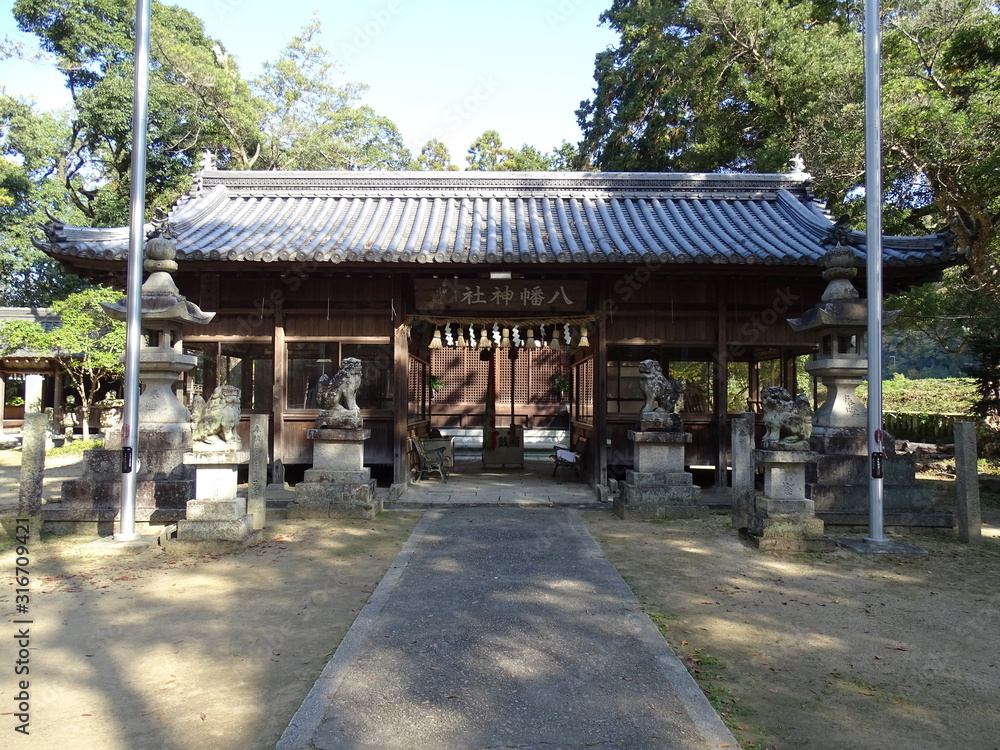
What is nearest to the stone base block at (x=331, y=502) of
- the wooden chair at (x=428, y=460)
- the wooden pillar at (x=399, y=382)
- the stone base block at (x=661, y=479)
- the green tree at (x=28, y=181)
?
the wooden pillar at (x=399, y=382)

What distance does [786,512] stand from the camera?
6.78 meters

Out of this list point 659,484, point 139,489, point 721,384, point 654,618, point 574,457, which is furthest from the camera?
point 574,457

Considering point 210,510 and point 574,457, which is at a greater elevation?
point 574,457

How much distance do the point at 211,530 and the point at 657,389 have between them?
5.98 metres

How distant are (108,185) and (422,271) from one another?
24907 mm

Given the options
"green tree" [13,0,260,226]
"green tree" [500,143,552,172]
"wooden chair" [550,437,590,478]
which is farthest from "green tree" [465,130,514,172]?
"wooden chair" [550,437,590,478]

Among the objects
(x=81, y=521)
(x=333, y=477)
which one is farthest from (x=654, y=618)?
(x=81, y=521)

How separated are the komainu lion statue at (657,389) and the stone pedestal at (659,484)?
417mm

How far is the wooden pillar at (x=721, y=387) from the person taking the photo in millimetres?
10008

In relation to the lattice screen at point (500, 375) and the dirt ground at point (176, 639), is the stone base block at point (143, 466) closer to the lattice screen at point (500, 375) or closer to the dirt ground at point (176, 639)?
the dirt ground at point (176, 639)

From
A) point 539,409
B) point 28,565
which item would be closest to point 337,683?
point 28,565

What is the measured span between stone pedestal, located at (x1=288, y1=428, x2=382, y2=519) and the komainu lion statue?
13.4 ft

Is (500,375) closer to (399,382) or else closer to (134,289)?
(399,382)

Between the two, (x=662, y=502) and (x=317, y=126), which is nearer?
(x=662, y=502)
